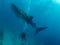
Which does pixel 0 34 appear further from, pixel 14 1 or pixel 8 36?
pixel 14 1

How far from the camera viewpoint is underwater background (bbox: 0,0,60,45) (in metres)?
2.52

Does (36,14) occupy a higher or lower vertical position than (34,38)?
higher

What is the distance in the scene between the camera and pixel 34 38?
8.34 feet

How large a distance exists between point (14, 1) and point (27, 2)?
16 cm

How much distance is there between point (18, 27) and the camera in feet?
8.35

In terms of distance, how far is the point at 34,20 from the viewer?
8.31ft

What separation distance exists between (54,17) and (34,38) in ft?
1.15

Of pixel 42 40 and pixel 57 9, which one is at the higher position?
pixel 57 9

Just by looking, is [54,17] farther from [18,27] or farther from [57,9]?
[18,27]

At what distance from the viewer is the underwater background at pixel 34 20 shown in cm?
252

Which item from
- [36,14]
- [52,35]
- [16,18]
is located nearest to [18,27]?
[16,18]

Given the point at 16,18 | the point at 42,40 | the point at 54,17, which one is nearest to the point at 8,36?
the point at 16,18

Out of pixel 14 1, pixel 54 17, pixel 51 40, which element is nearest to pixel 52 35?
pixel 51 40

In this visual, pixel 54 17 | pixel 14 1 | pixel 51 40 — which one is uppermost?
pixel 14 1
